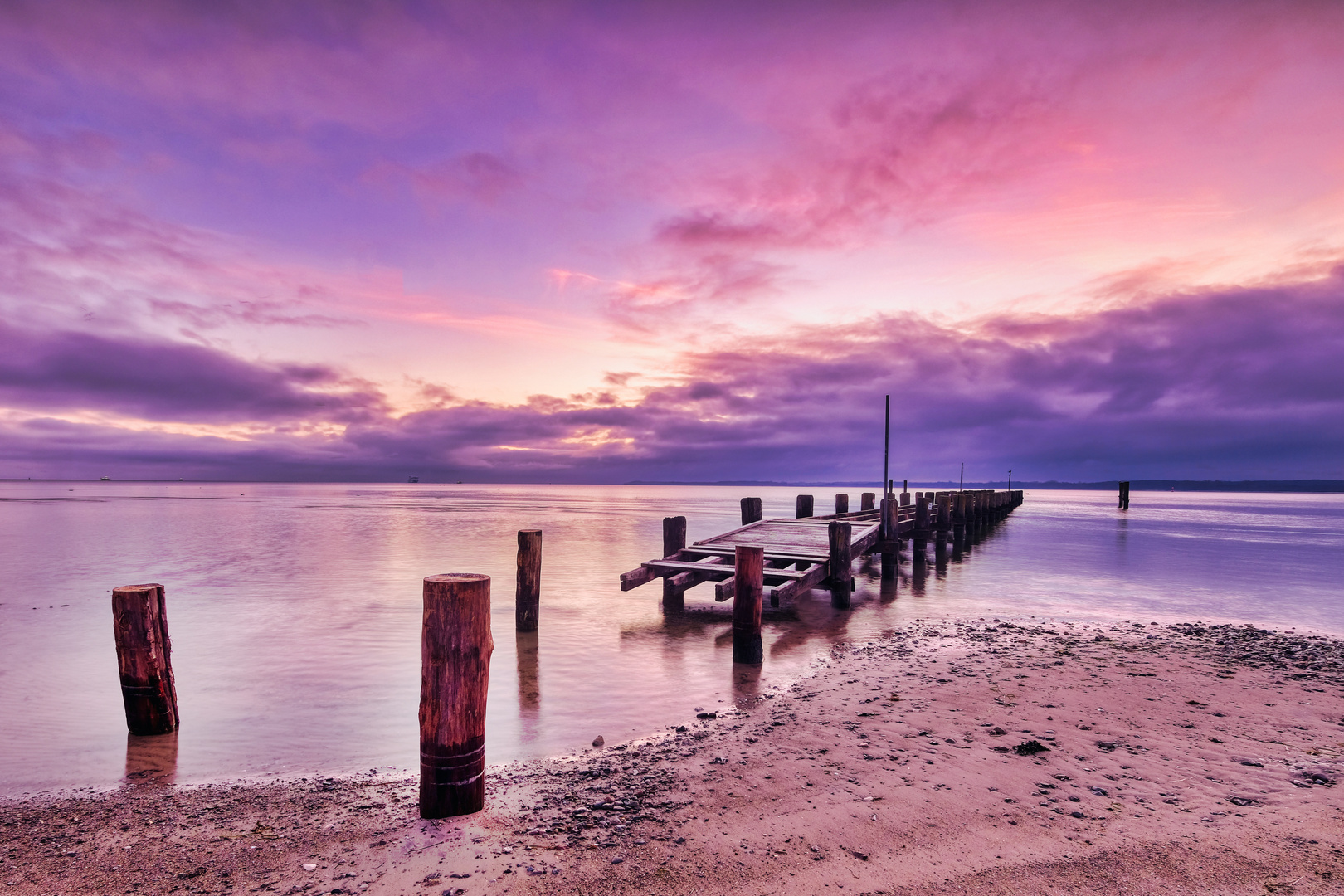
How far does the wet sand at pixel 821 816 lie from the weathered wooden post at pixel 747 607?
1.96m

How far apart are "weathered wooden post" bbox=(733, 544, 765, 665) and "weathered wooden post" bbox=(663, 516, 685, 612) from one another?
3832 millimetres

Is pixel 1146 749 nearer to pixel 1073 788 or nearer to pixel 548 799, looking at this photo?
pixel 1073 788

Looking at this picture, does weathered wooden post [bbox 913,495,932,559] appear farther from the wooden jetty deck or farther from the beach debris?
the beach debris

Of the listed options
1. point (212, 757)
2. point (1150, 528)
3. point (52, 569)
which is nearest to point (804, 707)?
point (212, 757)

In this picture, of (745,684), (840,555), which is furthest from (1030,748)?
(840,555)

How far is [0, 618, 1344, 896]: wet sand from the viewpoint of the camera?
391 cm

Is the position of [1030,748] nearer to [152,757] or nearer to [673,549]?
[152,757]

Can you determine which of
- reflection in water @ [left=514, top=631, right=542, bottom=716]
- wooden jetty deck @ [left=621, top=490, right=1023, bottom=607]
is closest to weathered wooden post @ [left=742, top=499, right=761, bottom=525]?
wooden jetty deck @ [left=621, top=490, right=1023, bottom=607]

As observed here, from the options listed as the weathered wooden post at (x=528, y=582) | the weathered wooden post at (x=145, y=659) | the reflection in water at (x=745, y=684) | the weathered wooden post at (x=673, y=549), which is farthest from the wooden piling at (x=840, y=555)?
the weathered wooden post at (x=145, y=659)

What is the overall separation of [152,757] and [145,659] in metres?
0.93

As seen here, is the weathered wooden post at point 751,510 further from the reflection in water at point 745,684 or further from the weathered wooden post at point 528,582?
the reflection in water at point 745,684

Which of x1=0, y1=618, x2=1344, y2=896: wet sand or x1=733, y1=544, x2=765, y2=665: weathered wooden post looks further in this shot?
x1=733, y1=544, x2=765, y2=665: weathered wooden post

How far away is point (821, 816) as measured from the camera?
15.2 feet

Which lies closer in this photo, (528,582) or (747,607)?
(747,607)
